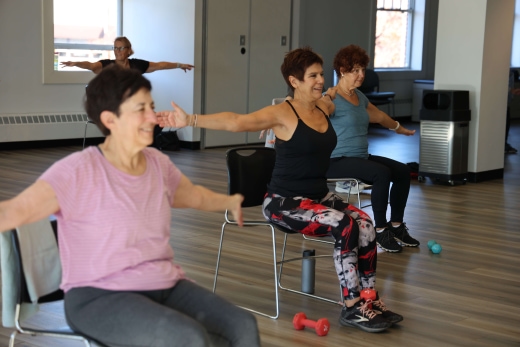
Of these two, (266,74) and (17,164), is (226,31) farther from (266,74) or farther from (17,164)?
(17,164)

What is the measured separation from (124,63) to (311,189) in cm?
544

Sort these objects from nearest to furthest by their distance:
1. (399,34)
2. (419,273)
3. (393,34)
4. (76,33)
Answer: (419,273), (76,33), (393,34), (399,34)

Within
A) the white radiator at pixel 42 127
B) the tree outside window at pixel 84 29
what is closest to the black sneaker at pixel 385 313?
the white radiator at pixel 42 127

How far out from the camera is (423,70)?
1491cm

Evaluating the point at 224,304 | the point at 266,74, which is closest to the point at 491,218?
the point at 224,304

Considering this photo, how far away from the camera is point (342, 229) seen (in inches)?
148

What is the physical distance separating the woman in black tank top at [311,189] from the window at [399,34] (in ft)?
34.2

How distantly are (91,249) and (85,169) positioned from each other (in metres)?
0.23

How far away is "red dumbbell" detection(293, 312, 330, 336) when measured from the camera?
367cm

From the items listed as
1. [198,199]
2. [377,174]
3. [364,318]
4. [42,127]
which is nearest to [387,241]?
[377,174]

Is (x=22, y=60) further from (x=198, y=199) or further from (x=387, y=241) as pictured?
(x=198, y=199)

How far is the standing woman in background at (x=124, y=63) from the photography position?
887 centimetres

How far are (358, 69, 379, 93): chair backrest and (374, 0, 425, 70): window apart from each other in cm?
110

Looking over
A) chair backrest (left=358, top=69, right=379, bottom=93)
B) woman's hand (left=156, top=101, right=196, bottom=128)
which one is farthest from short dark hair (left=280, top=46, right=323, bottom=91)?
chair backrest (left=358, top=69, right=379, bottom=93)
